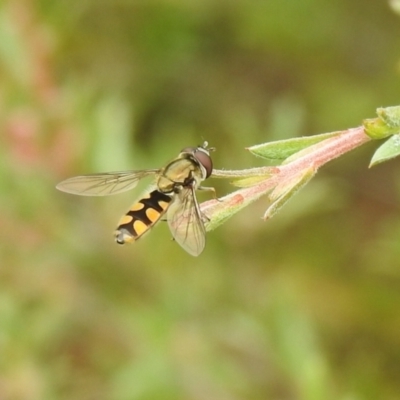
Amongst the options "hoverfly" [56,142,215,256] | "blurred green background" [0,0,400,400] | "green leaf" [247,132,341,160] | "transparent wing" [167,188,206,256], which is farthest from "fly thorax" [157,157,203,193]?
"blurred green background" [0,0,400,400]

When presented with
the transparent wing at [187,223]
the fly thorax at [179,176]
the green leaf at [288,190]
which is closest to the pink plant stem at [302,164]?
the green leaf at [288,190]

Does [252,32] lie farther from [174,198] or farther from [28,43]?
[174,198]

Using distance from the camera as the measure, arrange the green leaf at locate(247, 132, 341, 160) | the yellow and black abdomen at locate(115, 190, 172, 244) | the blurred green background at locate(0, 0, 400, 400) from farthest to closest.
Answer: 1. the blurred green background at locate(0, 0, 400, 400)
2. the yellow and black abdomen at locate(115, 190, 172, 244)
3. the green leaf at locate(247, 132, 341, 160)

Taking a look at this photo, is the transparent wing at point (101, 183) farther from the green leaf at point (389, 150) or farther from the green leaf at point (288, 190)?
the green leaf at point (389, 150)

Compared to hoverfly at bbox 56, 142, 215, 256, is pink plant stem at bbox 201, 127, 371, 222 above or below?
below

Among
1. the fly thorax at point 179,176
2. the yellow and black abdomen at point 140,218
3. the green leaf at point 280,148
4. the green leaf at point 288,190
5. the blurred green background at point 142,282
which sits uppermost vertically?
the blurred green background at point 142,282

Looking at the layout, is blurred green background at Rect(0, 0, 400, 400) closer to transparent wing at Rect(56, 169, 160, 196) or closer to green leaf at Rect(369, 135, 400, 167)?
transparent wing at Rect(56, 169, 160, 196)
